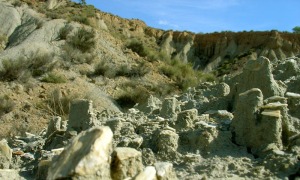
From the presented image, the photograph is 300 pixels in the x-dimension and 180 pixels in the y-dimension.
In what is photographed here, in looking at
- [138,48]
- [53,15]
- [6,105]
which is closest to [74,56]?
[138,48]

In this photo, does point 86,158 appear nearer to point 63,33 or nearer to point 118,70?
point 118,70

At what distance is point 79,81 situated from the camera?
20406mm

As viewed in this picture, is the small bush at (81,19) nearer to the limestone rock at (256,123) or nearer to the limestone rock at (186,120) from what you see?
the limestone rock at (186,120)

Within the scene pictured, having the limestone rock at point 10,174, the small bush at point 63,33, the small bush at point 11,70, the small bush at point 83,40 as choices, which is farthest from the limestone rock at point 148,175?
the small bush at point 63,33

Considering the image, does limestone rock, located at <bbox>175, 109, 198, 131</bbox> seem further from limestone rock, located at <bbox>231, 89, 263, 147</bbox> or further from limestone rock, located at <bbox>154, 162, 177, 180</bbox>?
limestone rock, located at <bbox>154, 162, 177, 180</bbox>

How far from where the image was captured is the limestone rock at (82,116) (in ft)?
21.1

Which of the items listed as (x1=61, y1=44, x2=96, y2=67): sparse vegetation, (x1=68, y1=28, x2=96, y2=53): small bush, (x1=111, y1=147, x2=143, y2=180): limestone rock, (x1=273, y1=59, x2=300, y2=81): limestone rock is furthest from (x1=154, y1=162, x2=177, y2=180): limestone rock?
(x1=68, y1=28, x2=96, y2=53): small bush

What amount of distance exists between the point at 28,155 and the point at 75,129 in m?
0.72

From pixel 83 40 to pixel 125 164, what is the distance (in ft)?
69.4

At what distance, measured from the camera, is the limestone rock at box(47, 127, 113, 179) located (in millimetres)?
3223

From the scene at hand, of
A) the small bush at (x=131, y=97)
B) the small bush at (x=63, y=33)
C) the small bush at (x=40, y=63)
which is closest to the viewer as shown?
the small bush at (x=131, y=97)

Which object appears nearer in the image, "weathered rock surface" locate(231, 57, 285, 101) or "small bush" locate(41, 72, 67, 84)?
"weathered rock surface" locate(231, 57, 285, 101)

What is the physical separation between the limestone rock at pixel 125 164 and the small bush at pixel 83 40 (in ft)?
67.2

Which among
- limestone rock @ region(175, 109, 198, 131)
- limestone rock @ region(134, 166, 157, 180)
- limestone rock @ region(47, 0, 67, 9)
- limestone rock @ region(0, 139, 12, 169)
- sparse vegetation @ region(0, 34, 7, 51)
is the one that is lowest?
limestone rock @ region(0, 139, 12, 169)
